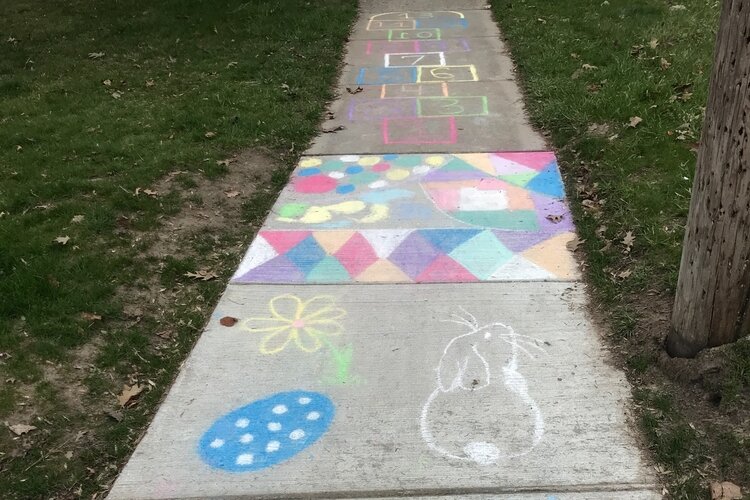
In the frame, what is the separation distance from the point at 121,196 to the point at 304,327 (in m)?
2.16

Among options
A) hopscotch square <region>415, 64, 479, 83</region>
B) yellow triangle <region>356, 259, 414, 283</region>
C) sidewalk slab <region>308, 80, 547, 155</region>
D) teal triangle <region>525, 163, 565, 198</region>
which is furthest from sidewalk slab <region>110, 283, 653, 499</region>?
hopscotch square <region>415, 64, 479, 83</region>

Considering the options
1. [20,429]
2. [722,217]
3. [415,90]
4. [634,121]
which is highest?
[722,217]

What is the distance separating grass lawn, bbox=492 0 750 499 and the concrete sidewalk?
0.55ft

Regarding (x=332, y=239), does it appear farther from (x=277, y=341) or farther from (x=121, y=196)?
(x=121, y=196)

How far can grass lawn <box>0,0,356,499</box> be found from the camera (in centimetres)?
321

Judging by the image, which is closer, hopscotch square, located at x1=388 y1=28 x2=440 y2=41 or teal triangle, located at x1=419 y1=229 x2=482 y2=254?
teal triangle, located at x1=419 y1=229 x2=482 y2=254

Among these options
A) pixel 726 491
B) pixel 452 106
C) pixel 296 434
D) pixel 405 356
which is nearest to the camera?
pixel 726 491

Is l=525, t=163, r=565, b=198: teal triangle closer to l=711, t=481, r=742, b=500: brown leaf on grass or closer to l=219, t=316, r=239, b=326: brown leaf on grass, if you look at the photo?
l=219, t=316, r=239, b=326: brown leaf on grass

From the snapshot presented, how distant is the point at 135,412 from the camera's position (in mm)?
3215

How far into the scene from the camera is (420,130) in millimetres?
6359

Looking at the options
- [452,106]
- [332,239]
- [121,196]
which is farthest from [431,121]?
[121,196]

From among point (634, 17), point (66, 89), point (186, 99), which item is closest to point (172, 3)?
point (66, 89)

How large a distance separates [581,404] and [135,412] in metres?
2.14

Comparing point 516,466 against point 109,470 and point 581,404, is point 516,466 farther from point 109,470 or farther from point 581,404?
point 109,470
